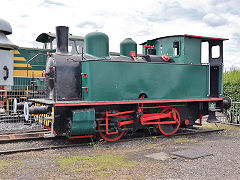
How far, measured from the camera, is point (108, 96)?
6.92 m

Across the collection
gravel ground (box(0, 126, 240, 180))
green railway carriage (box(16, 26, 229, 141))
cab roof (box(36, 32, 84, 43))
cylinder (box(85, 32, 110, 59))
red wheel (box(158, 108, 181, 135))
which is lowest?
gravel ground (box(0, 126, 240, 180))

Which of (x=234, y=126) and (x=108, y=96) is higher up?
(x=108, y=96)

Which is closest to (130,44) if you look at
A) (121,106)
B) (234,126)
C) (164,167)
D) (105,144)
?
(121,106)

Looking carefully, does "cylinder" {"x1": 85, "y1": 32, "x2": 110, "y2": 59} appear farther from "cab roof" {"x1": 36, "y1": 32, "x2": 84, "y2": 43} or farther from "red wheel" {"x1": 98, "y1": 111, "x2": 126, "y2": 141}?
"cab roof" {"x1": 36, "y1": 32, "x2": 84, "y2": 43}

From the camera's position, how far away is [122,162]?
516 centimetres

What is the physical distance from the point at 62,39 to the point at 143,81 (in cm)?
253

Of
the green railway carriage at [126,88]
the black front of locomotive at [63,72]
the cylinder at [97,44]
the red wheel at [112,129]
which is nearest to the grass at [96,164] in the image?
the green railway carriage at [126,88]

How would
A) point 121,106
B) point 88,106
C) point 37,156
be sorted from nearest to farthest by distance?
1. point 37,156
2. point 88,106
3. point 121,106

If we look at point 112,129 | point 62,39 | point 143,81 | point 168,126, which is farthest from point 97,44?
point 168,126

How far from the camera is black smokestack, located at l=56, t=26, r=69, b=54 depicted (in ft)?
23.5

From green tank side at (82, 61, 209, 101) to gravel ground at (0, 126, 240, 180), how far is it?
1340mm

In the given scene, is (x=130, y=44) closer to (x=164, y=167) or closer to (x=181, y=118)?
(x=181, y=118)

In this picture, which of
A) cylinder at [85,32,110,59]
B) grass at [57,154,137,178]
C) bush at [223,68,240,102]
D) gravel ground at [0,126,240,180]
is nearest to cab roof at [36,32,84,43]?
cylinder at [85,32,110,59]

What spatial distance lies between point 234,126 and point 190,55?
12.6 ft
